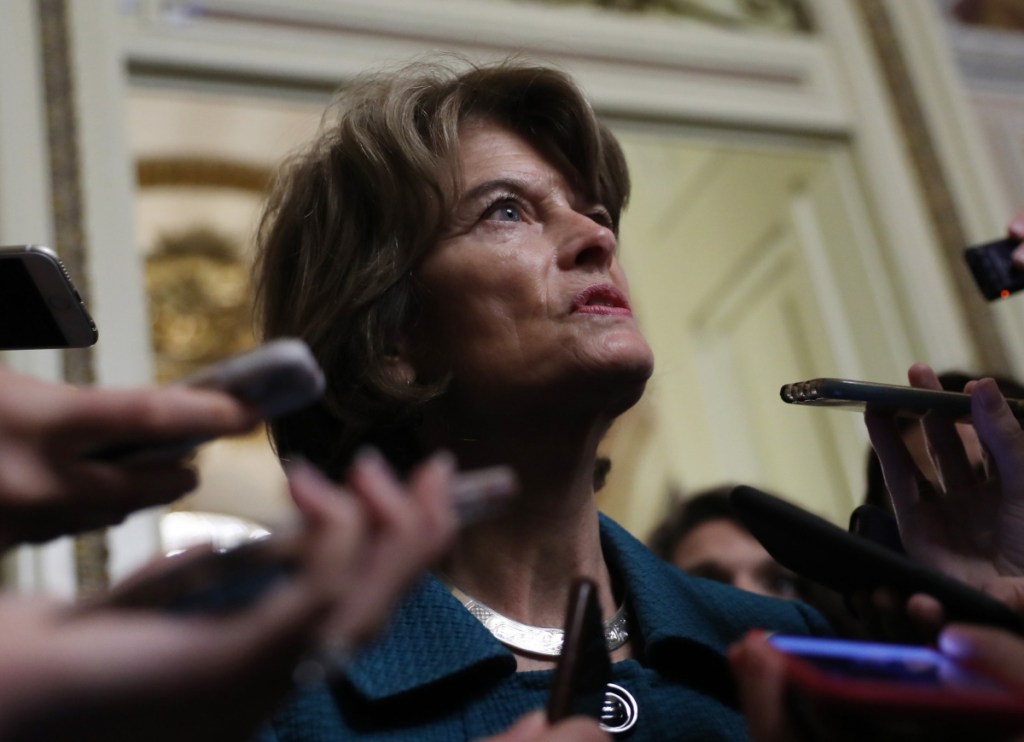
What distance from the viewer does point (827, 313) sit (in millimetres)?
2299

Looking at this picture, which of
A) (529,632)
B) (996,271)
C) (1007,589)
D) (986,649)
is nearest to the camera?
(986,649)

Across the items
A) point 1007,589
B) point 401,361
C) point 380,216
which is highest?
point 380,216

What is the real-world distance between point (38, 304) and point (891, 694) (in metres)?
0.37

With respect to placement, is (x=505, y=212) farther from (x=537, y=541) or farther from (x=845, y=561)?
(x=845, y=561)

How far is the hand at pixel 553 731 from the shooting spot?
0.48 m

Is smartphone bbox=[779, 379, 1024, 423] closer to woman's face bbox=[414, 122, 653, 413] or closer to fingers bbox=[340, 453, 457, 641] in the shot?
woman's face bbox=[414, 122, 653, 413]

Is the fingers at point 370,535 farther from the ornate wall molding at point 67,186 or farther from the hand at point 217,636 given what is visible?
the ornate wall molding at point 67,186

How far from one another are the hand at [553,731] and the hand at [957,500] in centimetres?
36

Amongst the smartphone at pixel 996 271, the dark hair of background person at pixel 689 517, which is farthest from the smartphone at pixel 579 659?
the dark hair of background person at pixel 689 517

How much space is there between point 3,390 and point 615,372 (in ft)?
1.68

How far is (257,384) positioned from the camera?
1.37ft

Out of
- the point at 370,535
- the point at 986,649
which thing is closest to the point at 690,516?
the point at 986,649

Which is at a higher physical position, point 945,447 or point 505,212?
point 505,212

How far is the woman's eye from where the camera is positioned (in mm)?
996
